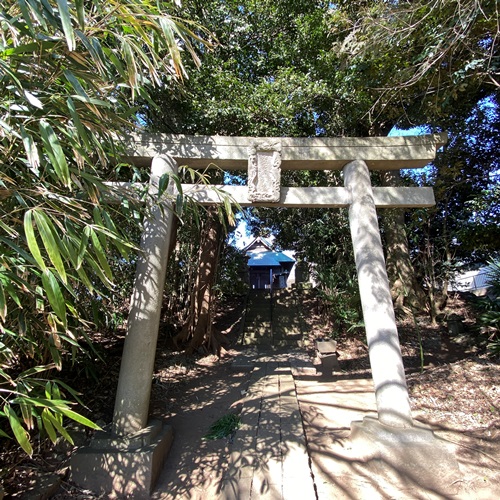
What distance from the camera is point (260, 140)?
3.57 m

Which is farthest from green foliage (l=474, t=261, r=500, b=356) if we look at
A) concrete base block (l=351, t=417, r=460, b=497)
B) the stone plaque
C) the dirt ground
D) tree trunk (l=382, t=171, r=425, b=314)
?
the stone plaque

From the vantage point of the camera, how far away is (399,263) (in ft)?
26.8

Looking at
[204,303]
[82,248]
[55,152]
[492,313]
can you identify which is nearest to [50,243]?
[82,248]

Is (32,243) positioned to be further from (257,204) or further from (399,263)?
(399,263)

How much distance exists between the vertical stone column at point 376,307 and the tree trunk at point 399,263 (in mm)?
4970

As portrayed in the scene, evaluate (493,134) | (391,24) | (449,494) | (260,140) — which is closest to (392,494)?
(449,494)

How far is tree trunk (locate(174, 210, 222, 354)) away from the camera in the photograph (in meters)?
6.44

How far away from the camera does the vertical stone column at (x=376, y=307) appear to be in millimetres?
2943

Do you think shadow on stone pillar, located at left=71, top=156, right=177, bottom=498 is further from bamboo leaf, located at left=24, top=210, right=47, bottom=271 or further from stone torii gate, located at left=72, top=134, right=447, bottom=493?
bamboo leaf, located at left=24, top=210, right=47, bottom=271

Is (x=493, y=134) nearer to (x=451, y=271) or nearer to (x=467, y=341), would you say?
(x=451, y=271)

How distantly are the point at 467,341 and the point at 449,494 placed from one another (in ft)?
16.8

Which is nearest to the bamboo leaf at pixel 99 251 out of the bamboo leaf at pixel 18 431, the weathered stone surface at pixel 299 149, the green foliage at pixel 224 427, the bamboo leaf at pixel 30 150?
the bamboo leaf at pixel 30 150

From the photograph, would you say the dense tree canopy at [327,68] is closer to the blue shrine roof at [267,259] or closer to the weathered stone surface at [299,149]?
the weathered stone surface at [299,149]

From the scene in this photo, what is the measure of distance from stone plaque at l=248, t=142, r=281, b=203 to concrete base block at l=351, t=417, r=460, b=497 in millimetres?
2437
